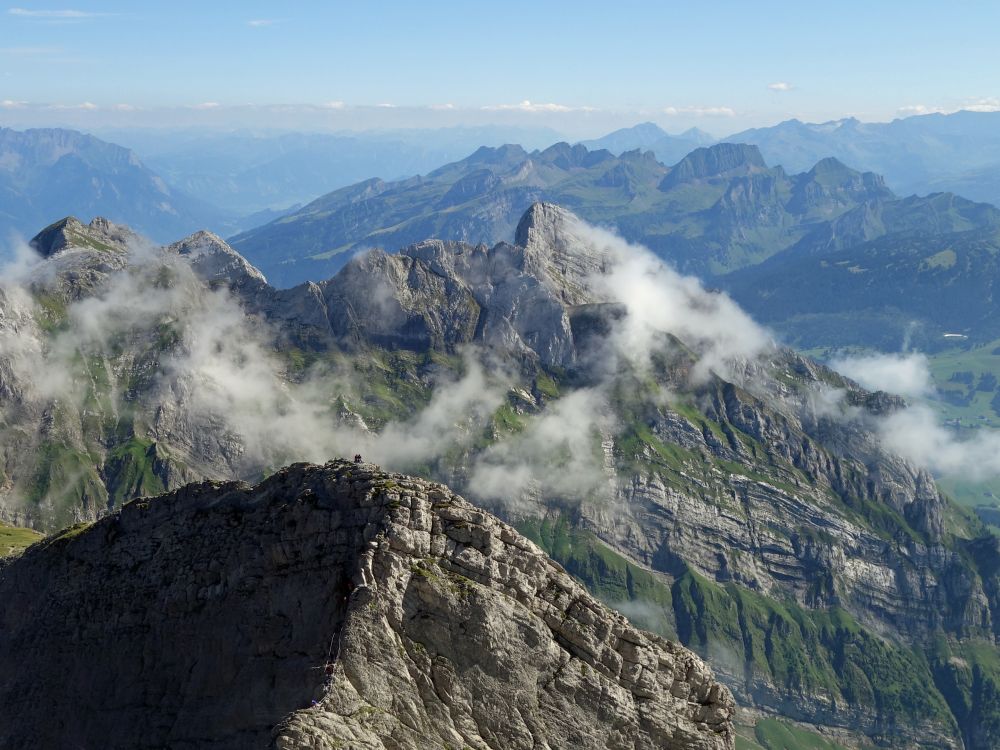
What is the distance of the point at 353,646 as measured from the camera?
55.4m

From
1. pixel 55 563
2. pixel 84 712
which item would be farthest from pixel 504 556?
pixel 55 563

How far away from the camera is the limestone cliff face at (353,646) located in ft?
185

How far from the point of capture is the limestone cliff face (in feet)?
185

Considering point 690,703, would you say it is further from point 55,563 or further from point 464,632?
point 55,563

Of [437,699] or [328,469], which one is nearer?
[437,699]

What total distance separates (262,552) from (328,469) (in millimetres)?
7339

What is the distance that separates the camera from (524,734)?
58.0 meters

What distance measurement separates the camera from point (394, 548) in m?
60.1

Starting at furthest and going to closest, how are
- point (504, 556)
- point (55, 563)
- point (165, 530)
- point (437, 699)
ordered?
point (55, 563)
point (165, 530)
point (504, 556)
point (437, 699)

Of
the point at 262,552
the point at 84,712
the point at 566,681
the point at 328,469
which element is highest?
the point at 328,469

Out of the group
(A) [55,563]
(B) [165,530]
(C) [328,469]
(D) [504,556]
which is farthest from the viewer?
(A) [55,563]

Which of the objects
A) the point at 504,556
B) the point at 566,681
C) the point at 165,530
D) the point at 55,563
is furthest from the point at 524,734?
the point at 55,563

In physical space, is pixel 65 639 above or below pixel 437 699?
below

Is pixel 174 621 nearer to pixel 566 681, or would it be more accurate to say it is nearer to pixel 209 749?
pixel 209 749
